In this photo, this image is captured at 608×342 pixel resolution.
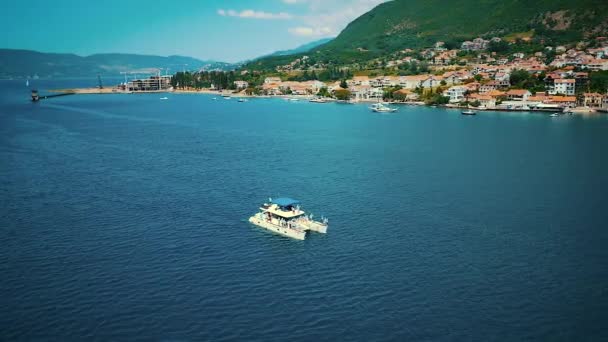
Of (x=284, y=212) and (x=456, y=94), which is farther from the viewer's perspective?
(x=456, y=94)

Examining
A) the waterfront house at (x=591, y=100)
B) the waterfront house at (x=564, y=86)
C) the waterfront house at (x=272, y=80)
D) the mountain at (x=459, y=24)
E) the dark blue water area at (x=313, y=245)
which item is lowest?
the dark blue water area at (x=313, y=245)

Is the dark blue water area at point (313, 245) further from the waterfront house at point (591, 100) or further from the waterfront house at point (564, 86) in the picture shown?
the waterfront house at point (564, 86)

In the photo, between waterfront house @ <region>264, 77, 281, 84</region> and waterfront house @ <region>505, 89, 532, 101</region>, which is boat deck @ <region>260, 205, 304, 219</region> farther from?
waterfront house @ <region>264, 77, 281, 84</region>

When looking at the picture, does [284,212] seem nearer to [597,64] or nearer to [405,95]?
[405,95]

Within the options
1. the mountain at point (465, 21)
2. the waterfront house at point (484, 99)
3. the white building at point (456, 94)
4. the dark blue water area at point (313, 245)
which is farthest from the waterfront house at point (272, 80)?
the dark blue water area at point (313, 245)

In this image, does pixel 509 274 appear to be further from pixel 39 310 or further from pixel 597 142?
pixel 597 142

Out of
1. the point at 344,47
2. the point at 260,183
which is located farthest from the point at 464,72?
the point at 344,47

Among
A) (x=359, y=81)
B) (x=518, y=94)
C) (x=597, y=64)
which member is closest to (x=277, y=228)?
(x=518, y=94)
